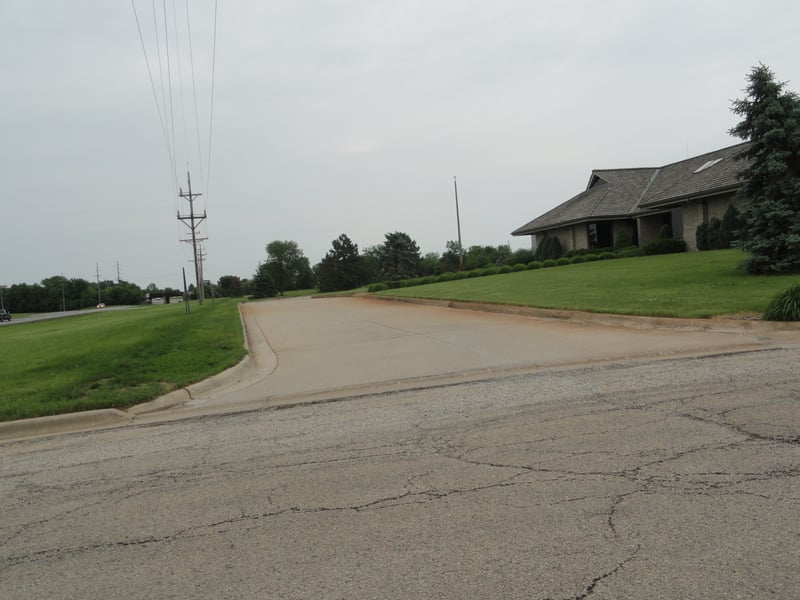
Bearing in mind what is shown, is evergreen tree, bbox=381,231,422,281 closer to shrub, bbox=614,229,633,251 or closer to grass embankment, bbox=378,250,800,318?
shrub, bbox=614,229,633,251

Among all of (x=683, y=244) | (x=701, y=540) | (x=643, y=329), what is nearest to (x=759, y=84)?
(x=643, y=329)

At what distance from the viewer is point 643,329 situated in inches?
430

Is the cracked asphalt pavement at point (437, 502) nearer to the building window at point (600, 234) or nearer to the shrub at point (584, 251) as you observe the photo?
the shrub at point (584, 251)

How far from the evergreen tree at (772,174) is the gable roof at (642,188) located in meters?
10.1

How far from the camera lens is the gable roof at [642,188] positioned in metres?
29.6

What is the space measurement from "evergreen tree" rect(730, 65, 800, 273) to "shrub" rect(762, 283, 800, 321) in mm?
7333

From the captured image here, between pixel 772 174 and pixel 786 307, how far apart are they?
9.07m

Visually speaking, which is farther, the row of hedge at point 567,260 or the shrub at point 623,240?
the shrub at point 623,240

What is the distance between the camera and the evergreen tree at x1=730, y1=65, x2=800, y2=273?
16344 millimetres

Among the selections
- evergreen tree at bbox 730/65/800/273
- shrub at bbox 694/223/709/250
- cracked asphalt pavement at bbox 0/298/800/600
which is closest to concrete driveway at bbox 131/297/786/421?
cracked asphalt pavement at bbox 0/298/800/600

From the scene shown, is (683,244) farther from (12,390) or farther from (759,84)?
(12,390)

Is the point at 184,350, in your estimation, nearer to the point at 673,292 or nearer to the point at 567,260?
the point at 673,292

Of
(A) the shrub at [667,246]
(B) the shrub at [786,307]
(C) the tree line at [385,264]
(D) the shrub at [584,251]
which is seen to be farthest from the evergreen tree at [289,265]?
(B) the shrub at [786,307]

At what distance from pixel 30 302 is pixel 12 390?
139540mm
